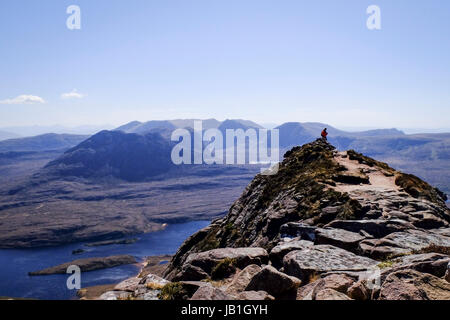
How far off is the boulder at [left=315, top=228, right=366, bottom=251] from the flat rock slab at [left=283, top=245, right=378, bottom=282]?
182 cm

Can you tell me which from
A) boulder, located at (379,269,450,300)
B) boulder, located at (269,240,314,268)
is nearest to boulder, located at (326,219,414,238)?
boulder, located at (269,240,314,268)

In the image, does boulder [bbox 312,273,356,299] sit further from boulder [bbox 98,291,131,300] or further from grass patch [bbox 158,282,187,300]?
boulder [bbox 98,291,131,300]

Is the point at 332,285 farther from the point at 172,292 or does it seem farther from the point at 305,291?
the point at 172,292

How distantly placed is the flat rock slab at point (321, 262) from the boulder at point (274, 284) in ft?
5.08

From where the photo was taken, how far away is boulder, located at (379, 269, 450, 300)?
10.1m

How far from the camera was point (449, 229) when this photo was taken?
21125 millimetres

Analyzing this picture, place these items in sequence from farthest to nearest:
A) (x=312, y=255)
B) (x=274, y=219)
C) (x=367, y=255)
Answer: (x=274, y=219), (x=367, y=255), (x=312, y=255)

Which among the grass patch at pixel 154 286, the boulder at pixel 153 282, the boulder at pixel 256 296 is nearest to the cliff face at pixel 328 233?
the boulder at pixel 256 296

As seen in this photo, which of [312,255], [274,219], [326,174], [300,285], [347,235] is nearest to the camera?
[300,285]

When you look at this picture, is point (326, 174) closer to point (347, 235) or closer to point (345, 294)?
point (347, 235)

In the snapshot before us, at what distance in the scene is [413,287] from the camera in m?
10.4

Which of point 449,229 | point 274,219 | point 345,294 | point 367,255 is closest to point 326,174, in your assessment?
point 274,219

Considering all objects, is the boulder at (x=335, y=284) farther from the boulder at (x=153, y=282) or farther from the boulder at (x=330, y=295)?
the boulder at (x=153, y=282)
